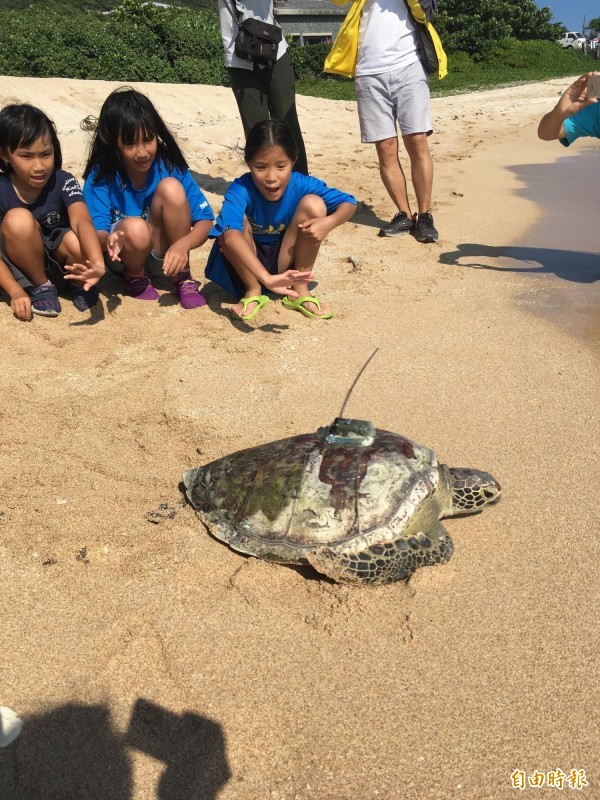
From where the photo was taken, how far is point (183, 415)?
2.57 meters

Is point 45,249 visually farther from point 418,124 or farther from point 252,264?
point 418,124

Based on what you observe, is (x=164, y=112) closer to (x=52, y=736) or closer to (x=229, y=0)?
(x=229, y=0)

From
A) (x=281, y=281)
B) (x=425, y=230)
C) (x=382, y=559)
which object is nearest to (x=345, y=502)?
(x=382, y=559)

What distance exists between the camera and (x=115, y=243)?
3135 millimetres

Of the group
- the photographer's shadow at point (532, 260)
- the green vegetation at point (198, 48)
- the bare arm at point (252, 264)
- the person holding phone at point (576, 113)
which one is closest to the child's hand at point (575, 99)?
the person holding phone at point (576, 113)

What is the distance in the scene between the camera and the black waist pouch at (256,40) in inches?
A: 157

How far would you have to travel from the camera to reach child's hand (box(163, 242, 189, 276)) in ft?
10.3

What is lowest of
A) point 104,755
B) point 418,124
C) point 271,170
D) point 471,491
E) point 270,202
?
point 104,755

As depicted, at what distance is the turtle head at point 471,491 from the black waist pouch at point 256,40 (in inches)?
124

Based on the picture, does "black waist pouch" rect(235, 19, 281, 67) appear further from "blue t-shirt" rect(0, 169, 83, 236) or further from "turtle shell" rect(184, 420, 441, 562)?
"turtle shell" rect(184, 420, 441, 562)

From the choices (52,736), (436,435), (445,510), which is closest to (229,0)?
(436,435)

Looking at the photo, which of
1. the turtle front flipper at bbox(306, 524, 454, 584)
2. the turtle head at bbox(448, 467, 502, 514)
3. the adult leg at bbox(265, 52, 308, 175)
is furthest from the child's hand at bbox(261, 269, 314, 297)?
the adult leg at bbox(265, 52, 308, 175)

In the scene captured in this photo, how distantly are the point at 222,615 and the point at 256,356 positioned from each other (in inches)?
59.0

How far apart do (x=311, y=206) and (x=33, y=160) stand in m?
1.25
